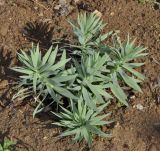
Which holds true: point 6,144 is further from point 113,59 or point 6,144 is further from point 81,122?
point 113,59

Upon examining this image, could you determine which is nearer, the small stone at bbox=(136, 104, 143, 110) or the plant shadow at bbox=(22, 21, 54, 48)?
the small stone at bbox=(136, 104, 143, 110)

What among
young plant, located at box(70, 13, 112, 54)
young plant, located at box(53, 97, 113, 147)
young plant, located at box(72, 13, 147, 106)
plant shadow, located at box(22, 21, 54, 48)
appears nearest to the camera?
young plant, located at box(53, 97, 113, 147)

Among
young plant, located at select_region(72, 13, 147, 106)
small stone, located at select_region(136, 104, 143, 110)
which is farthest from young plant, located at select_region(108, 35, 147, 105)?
small stone, located at select_region(136, 104, 143, 110)

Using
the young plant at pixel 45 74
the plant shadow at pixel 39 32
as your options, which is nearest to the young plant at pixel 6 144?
the young plant at pixel 45 74

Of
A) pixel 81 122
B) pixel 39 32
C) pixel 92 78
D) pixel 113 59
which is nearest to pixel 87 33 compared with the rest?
pixel 113 59

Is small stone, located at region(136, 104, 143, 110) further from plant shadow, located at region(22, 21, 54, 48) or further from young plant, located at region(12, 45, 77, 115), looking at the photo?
plant shadow, located at region(22, 21, 54, 48)

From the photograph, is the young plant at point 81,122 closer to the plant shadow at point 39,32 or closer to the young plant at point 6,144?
the young plant at point 6,144
